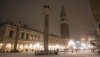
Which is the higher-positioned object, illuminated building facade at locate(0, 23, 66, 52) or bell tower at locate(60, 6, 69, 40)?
bell tower at locate(60, 6, 69, 40)

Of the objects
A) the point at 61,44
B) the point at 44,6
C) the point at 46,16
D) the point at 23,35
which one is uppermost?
the point at 44,6

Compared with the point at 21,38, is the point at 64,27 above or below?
above

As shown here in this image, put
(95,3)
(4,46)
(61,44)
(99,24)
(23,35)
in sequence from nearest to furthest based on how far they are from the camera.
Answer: (95,3) → (99,24) → (4,46) → (23,35) → (61,44)

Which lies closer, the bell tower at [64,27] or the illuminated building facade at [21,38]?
the illuminated building facade at [21,38]

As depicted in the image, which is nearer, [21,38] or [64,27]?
[21,38]

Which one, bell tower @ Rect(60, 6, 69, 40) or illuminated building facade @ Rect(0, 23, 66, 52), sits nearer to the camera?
illuminated building facade @ Rect(0, 23, 66, 52)

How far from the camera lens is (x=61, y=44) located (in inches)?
2950

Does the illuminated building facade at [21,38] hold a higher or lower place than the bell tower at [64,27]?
lower

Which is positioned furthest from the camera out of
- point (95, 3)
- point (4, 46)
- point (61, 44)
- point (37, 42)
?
point (61, 44)

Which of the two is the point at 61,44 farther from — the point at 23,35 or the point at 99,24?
the point at 99,24

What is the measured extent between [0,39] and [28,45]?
12664 mm

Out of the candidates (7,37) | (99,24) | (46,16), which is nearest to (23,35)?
(7,37)

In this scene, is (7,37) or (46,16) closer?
(46,16)

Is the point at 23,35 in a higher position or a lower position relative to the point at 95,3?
lower
